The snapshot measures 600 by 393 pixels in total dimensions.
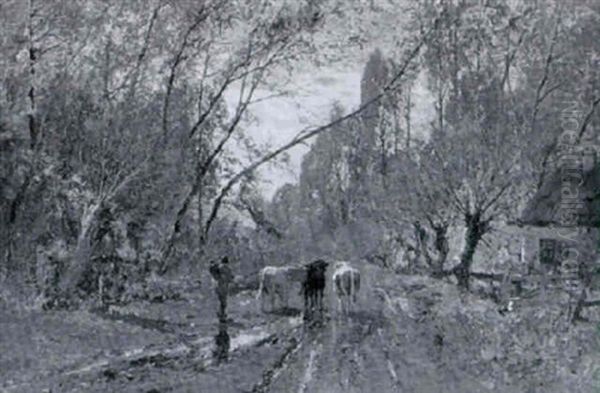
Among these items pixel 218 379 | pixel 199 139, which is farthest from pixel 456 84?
pixel 218 379

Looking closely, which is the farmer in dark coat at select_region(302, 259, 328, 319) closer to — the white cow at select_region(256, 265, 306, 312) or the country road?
the white cow at select_region(256, 265, 306, 312)

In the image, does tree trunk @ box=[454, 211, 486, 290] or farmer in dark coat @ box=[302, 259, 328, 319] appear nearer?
farmer in dark coat @ box=[302, 259, 328, 319]

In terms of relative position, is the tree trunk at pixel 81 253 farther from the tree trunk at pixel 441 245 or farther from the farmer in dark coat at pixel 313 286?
the tree trunk at pixel 441 245

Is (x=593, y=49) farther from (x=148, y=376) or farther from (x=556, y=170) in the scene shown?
(x=148, y=376)

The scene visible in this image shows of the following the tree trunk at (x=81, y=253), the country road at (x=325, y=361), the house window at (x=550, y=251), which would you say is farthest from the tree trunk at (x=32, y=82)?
the house window at (x=550, y=251)

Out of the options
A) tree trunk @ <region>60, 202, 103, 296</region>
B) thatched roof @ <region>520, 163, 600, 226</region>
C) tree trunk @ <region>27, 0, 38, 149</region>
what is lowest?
tree trunk @ <region>60, 202, 103, 296</region>

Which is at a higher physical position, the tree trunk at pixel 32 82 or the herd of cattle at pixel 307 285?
the tree trunk at pixel 32 82

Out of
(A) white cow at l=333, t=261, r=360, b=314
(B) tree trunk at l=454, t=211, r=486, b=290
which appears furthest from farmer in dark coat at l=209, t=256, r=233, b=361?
(B) tree trunk at l=454, t=211, r=486, b=290

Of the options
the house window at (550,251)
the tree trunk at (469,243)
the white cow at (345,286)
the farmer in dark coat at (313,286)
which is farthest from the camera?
the tree trunk at (469,243)

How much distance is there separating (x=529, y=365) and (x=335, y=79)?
835 centimetres

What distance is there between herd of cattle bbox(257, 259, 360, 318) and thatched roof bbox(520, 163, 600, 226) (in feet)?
13.7

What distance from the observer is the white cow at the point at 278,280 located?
19016 mm

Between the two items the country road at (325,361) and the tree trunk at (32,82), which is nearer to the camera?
the country road at (325,361)

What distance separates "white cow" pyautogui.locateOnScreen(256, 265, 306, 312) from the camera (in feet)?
62.4
